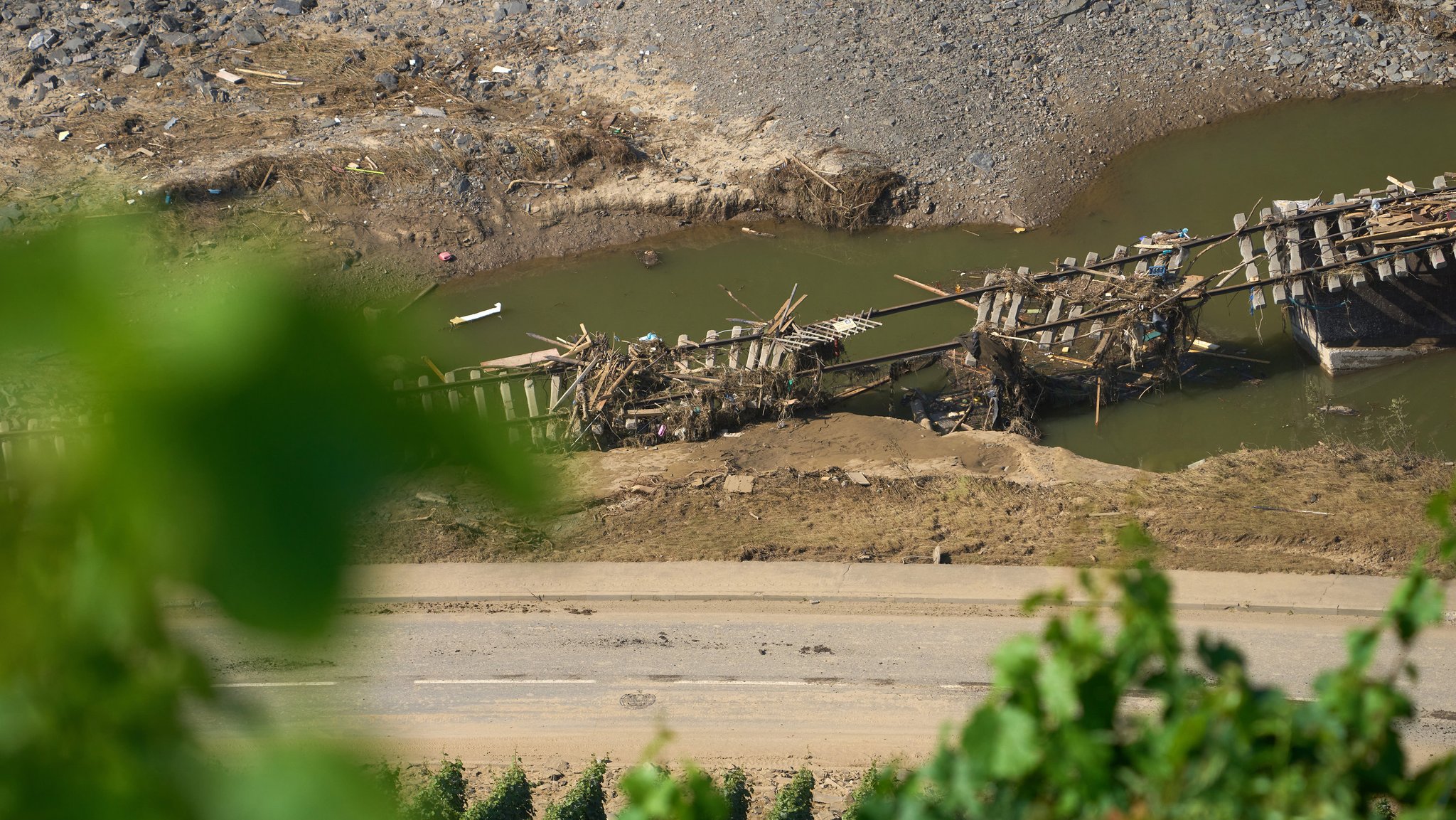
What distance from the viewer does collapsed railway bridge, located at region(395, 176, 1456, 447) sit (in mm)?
15469

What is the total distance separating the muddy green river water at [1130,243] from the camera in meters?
16.1

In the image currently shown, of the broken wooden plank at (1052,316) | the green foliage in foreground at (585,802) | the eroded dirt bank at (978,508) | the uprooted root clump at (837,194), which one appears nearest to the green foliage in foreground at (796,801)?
the green foliage in foreground at (585,802)

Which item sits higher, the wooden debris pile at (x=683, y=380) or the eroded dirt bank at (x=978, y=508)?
the wooden debris pile at (x=683, y=380)

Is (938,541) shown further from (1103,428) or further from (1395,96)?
(1395,96)

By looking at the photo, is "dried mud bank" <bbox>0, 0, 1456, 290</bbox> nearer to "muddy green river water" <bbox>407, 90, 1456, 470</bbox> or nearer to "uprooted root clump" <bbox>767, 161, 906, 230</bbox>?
"uprooted root clump" <bbox>767, 161, 906, 230</bbox>

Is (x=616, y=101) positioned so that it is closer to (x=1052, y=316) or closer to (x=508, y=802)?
(x=1052, y=316)

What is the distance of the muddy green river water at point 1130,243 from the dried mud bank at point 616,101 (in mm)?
563

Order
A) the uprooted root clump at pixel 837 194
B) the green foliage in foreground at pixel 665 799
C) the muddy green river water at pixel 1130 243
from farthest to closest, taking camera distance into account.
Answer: the uprooted root clump at pixel 837 194 → the muddy green river water at pixel 1130 243 → the green foliage in foreground at pixel 665 799

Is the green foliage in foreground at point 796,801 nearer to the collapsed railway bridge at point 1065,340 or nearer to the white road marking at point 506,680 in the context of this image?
the white road marking at point 506,680

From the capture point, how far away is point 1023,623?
1247 cm

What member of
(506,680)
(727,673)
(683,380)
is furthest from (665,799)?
(683,380)

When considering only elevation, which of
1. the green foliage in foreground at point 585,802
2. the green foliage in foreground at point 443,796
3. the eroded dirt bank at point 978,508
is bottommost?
the green foliage in foreground at point 585,802

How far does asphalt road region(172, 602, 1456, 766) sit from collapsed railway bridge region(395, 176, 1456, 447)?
10.4 ft

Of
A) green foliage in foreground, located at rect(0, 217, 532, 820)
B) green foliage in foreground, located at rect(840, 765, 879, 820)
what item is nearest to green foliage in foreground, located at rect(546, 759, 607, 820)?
green foliage in foreground, located at rect(840, 765, 879, 820)
